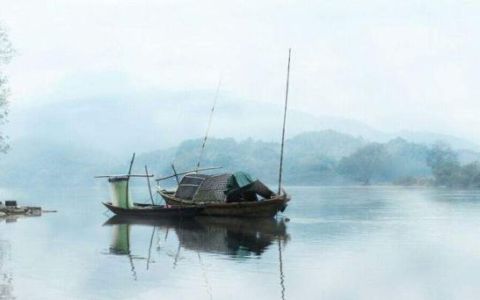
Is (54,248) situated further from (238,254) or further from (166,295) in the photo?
(166,295)

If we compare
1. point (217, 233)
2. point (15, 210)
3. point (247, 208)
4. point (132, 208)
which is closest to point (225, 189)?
point (247, 208)

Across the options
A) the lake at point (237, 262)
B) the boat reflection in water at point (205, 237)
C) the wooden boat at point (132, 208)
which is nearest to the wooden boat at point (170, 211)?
the wooden boat at point (132, 208)

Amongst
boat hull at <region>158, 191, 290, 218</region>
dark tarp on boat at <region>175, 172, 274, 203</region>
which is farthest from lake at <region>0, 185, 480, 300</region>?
dark tarp on boat at <region>175, 172, 274, 203</region>

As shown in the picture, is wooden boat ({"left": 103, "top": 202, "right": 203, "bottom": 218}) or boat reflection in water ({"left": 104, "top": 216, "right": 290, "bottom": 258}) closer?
boat reflection in water ({"left": 104, "top": 216, "right": 290, "bottom": 258})

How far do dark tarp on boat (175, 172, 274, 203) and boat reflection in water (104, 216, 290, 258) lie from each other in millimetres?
1892

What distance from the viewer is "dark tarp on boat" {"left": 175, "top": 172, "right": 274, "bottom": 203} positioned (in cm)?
5844

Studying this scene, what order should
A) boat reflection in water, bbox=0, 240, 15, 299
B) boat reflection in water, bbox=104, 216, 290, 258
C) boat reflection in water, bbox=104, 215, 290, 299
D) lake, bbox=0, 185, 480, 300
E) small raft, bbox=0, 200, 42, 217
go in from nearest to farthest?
boat reflection in water, bbox=0, 240, 15, 299 < lake, bbox=0, 185, 480, 300 < boat reflection in water, bbox=104, 215, 290, 299 < boat reflection in water, bbox=104, 216, 290, 258 < small raft, bbox=0, 200, 42, 217

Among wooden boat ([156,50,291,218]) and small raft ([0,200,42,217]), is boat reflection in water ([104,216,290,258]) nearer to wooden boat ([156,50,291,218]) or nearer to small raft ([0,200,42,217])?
wooden boat ([156,50,291,218])

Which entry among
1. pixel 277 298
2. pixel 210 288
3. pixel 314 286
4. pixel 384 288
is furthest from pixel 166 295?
pixel 384 288

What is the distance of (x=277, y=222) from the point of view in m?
57.7

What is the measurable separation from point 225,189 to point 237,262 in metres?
27.7

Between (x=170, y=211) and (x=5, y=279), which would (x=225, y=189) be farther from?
(x=5, y=279)

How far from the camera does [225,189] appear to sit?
5850cm

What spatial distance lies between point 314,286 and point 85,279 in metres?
8.51
